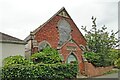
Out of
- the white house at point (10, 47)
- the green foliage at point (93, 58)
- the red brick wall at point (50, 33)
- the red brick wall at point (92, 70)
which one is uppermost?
the red brick wall at point (50, 33)

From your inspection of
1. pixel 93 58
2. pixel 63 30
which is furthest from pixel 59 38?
pixel 93 58

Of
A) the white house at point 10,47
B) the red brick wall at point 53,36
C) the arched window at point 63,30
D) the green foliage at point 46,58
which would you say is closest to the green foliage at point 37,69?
the green foliage at point 46,58

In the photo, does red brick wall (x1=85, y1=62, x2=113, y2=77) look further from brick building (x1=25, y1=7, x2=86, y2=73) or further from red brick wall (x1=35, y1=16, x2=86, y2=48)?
red brick wall (x1=35, y1=16, x2=86, y2=48)

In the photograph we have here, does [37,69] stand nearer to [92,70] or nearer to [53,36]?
[53,36]

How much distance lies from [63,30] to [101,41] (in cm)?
725

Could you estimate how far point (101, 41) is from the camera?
115ft

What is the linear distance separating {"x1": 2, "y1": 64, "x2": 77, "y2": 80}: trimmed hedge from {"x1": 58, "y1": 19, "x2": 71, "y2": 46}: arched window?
9.36m

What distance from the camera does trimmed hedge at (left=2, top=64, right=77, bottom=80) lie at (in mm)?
17203

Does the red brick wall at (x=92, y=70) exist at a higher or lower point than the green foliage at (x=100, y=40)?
lower

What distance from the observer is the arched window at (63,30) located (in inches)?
1209

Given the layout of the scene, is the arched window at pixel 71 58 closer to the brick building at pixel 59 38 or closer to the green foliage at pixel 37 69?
the brick building at pixel 59 38

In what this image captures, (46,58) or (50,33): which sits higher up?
(50,33)

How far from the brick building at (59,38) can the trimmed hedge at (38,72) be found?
593 centimetres

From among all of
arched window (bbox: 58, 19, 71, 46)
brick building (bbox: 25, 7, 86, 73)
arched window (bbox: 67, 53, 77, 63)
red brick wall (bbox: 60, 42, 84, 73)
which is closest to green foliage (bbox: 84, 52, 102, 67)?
brick building (bbox: 25, 7, 86, 73)
